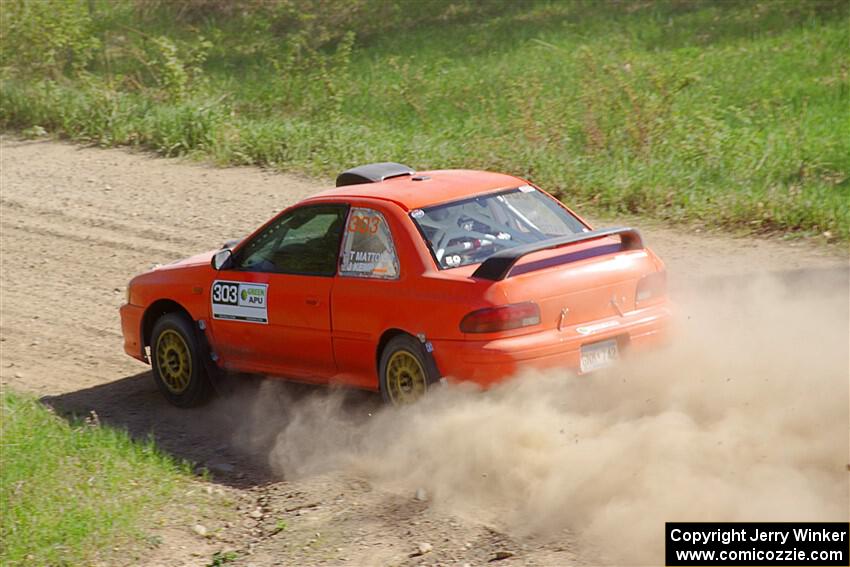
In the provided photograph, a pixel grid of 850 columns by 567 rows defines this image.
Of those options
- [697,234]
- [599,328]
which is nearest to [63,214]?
[697,234]

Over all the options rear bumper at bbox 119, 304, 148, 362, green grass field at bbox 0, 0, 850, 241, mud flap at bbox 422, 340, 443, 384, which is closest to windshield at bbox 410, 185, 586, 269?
mud flap at bbox 422, 340, 443, 384

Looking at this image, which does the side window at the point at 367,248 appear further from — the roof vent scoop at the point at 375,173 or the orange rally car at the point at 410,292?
the roof vent scoop at the point at 375,173

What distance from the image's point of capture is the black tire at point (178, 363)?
9125 mm

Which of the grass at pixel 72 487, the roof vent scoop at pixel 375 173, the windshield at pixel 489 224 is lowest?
the grass at pixel 72 487

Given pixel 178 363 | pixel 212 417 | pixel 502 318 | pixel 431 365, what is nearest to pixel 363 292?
pixel 431 365

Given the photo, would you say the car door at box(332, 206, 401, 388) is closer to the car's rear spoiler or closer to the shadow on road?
the shadow on road

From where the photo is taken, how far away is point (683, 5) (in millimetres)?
25016

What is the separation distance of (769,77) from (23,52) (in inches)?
491

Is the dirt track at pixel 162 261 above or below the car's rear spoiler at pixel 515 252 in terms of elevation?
below

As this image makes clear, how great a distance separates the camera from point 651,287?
7.87 m

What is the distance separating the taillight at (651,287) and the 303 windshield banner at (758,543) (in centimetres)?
214

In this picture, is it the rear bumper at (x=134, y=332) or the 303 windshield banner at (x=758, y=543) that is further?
the rear bumper at (x=134, y=332)

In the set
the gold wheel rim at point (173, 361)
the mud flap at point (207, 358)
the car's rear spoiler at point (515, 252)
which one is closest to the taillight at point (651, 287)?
the car's rear spoiler at point (515, 252)

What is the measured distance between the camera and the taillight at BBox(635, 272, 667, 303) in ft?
25.6
